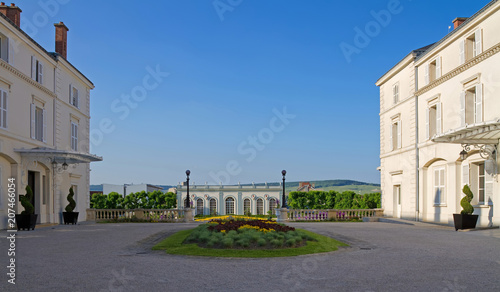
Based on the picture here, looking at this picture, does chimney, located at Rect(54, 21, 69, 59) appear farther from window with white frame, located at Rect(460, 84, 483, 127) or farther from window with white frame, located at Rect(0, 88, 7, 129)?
window with white frame, located at Rect(460, 84, 483, 127)

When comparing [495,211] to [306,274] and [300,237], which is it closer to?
[300,237]

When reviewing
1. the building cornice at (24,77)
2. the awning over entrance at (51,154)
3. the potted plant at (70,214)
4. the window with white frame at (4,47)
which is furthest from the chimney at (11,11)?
the potted plant at (70,214)

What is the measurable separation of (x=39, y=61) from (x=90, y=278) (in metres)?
18.9

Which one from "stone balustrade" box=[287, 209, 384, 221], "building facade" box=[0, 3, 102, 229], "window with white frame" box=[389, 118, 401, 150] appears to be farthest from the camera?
"stone balustrade" box=[287, 209, 384, 221]

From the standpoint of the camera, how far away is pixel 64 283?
305 inches

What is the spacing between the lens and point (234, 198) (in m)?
78.9

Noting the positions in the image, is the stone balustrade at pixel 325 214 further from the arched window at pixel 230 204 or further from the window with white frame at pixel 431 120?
the arched window at pixel 230 204

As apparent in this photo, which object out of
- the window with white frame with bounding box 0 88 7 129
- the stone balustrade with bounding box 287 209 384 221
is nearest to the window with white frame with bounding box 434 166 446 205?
the stone balustrade with bounding box 287 209 384 221

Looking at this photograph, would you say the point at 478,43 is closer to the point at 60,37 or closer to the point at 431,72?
the point at 431,72

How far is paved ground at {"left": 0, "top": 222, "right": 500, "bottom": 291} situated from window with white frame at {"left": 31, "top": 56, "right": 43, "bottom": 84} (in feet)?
41.2

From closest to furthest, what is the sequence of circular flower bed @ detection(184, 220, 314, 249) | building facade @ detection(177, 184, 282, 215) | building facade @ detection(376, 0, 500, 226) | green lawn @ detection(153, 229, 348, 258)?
green lawn @ detection(153, 229, 348, 258) → circular flower bed @ detection(184, 220, 314, 249) → building facade @ detection(376, 0, 500, 226) → building facade @ detection(177, 184, 282, 215)

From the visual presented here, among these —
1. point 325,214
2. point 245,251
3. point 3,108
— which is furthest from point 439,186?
point 3,108

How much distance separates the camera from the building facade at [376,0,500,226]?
1848 centimetres

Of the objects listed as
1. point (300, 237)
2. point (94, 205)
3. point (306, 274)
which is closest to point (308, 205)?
point (94, 205)
